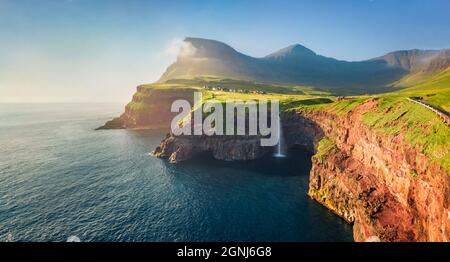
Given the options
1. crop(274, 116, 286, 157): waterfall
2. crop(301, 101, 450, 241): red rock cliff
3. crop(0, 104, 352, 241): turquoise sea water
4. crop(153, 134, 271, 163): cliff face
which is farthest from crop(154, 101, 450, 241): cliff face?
crop(153, 134, 271, 163): cliff face

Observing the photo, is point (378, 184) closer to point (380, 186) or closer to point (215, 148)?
point (380, 186)

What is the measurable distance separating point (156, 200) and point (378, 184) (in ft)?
195

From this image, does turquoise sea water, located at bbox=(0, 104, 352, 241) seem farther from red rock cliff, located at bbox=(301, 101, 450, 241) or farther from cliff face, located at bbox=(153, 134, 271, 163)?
red rock cliff, located at bbox=(301, 101, 450, 241)

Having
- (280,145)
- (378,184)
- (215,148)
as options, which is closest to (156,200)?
(215,148)

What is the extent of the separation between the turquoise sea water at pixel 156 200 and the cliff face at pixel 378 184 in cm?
555

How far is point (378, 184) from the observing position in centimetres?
6600

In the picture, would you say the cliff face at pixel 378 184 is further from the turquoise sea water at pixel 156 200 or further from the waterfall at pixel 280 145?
the waterfall at pixel 280 145

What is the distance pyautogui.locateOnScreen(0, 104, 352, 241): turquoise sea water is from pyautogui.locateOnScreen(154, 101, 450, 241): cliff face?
555 cm

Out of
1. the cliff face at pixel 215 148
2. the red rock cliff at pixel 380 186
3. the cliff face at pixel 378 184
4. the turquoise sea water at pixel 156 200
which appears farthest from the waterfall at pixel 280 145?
the red rock cliff at pixel 380 186

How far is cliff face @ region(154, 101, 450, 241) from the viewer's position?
4403 cm

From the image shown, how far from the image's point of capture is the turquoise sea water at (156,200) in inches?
2603
